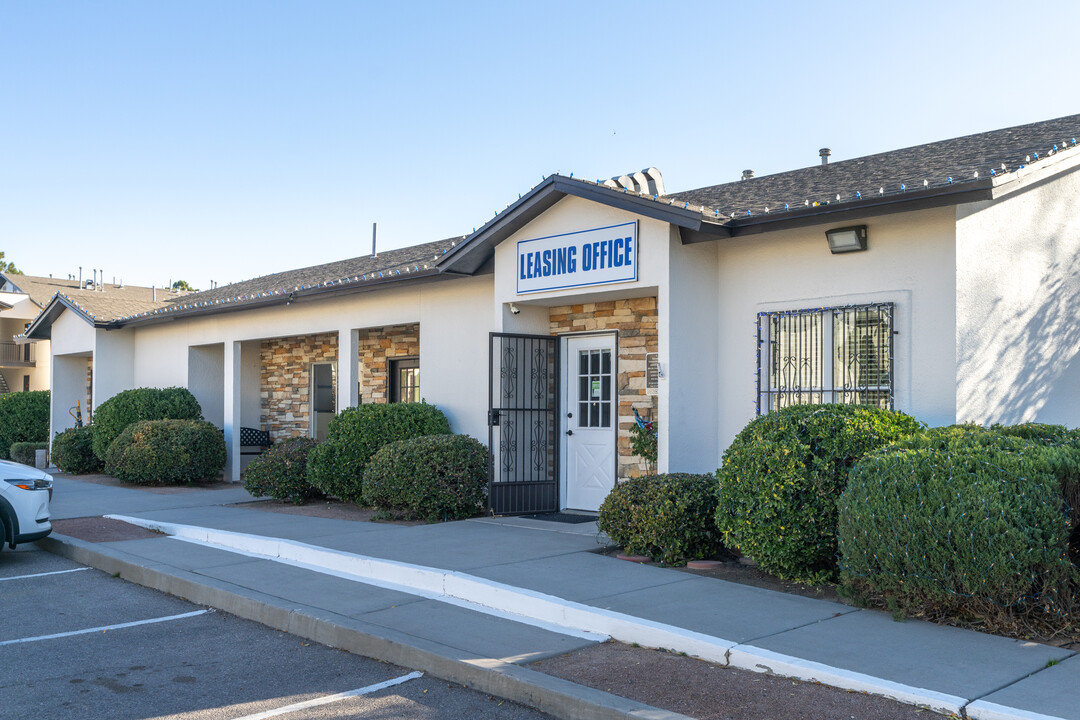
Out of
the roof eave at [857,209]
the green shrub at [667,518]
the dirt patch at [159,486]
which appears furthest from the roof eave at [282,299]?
the green shrub at [667,518]

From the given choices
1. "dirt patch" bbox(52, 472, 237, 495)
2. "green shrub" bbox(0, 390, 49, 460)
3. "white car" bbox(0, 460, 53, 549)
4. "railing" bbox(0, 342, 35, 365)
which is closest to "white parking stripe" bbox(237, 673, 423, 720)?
"white car" bbox(0, 460, 53, 549)

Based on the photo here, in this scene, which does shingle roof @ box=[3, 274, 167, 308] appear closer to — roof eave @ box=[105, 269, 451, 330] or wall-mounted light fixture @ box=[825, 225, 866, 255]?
roof eave @ box=[105, 269, 451, 330]

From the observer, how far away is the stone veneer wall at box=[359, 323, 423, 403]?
625 inches

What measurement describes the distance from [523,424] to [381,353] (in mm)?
5634

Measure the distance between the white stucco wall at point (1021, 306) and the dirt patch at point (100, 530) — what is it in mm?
8894

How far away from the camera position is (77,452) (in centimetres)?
1862

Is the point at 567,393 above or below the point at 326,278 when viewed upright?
below

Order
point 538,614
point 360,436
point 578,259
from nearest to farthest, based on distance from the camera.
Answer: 1. point 538,614
2. point 578,259
3. point 360,436

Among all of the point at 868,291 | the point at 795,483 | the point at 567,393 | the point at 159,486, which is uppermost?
the point at 868,291

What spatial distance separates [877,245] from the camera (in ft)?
28.8

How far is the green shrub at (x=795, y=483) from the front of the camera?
7043 millimetres

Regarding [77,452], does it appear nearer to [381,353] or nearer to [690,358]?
[381,353]

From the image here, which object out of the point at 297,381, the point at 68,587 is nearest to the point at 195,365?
the point at 297,381

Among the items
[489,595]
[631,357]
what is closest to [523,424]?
[631,357]
